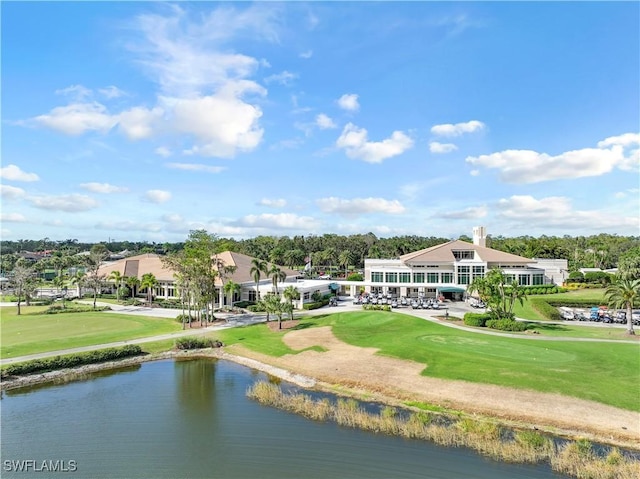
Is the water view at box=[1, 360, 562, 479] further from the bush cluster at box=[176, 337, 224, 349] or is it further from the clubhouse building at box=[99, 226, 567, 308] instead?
the clubhouse building at box=[99, 226, 567, 308]

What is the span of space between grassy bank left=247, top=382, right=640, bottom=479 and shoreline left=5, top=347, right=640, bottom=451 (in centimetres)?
107

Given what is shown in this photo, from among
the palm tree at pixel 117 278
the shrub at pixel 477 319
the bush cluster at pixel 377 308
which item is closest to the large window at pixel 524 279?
the shrub at pixel 477 319

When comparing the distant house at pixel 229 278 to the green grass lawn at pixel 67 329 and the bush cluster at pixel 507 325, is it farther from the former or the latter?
the bush cluster at pixel 507 325

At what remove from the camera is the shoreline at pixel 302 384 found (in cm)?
2109

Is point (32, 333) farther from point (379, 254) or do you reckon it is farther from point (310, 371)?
point (379, 254)

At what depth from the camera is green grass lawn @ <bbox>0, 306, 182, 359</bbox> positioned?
123 ft

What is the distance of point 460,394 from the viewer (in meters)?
25.8

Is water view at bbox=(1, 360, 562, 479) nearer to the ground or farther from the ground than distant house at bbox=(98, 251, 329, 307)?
nearer to the ground

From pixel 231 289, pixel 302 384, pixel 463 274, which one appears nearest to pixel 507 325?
pixel 302 384

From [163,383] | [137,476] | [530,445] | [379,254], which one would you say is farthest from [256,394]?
[379,254]

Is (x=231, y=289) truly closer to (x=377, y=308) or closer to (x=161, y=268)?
(x=377, y=308)

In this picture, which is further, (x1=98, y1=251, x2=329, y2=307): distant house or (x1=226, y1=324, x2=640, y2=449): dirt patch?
(x1=98, y1=251, x2=329, y2=307): distant house

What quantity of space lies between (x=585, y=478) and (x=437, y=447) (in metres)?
6.10

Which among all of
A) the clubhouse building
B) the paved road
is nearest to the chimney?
the clubhouse building
